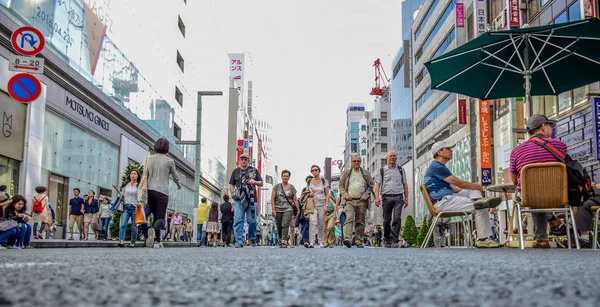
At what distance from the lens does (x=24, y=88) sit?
10.0m

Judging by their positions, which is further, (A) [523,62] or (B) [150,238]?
(A) [523,62]

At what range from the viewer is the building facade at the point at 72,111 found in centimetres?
1587

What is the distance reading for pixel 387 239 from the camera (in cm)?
1042

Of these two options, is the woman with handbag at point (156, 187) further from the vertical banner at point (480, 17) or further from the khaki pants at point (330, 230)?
the vertical banner at point (480, 17)

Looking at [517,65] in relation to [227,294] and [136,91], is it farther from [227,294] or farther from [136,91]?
[136,91]

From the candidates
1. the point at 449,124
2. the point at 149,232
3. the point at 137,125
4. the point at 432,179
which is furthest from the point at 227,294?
the point at 449,124

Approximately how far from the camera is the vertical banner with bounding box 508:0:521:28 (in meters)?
23.2

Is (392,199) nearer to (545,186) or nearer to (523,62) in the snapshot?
(523,62)

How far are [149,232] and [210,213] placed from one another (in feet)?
35.7

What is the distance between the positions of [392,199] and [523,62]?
3.08m

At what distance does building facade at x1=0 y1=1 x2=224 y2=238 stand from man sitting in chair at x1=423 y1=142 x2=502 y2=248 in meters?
11.4

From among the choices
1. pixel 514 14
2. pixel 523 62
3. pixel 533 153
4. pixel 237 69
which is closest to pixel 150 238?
pixel 533 153

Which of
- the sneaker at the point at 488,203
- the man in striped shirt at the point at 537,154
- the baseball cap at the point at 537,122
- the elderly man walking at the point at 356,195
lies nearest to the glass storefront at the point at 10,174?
the elderly man walking at the point at 356,195

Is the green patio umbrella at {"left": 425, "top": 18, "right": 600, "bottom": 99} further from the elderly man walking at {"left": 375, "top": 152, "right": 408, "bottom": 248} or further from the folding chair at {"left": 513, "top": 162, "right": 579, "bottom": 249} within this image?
the folding chair at {"left": 513, "top": 162, "right": 579, "bottom": 249}
